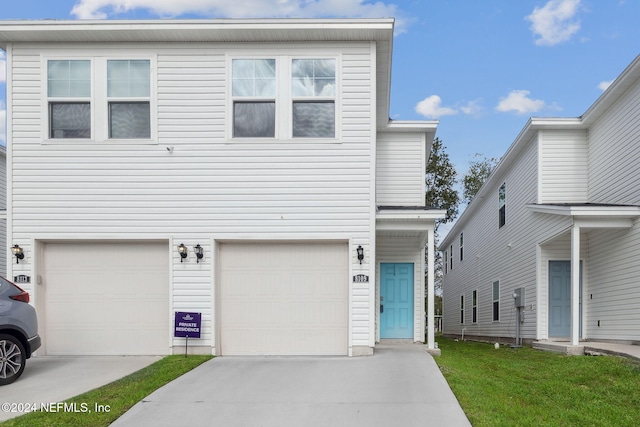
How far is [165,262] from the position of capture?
1037 centimetres

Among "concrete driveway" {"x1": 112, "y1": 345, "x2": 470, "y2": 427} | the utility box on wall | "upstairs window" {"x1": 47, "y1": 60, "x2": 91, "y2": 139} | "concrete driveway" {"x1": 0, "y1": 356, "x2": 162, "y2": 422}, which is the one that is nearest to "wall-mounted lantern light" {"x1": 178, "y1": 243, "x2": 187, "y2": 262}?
"concrete driveway" {"x1": 0, "y1": 356, "x2": 162, "y2": 422}

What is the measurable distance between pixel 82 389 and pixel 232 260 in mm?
3450

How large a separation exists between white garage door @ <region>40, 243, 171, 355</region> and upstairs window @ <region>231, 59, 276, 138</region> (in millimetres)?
2475

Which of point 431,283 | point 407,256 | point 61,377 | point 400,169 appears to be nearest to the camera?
point 61,377

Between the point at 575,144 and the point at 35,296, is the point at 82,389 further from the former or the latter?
the point at 575,144

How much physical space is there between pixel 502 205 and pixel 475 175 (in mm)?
17222

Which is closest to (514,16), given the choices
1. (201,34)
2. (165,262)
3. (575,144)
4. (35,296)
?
(575,144)

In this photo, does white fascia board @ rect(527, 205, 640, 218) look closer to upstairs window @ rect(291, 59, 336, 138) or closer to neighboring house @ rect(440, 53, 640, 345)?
neighboring house @ rect(440, 53, 640, 345)

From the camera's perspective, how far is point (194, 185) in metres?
10.2

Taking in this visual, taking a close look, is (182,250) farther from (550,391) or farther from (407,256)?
(550,391)

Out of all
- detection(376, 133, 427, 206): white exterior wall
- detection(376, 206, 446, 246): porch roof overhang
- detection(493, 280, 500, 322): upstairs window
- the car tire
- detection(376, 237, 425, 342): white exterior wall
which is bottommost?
detection(493, 280, 500, 322): upstairs window

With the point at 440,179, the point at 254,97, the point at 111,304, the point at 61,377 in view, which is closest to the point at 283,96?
the point at 254,97

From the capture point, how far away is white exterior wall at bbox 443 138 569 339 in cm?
1463

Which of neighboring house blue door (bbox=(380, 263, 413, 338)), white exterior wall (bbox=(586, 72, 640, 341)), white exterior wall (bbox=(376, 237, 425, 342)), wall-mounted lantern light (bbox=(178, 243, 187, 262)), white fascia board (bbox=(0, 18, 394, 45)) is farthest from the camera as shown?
white exterior wall (bbox=(376, 237, 425, 342))
